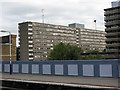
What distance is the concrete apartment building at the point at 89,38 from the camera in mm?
167250

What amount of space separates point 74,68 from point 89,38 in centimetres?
15079

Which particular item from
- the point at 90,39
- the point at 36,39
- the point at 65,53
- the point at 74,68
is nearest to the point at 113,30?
the point at 65,53

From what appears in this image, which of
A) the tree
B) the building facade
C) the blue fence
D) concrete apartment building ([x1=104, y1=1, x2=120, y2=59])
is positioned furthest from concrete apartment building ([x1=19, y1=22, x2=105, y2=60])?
the blue fence

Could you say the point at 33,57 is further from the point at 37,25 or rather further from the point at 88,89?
the point at 88,89

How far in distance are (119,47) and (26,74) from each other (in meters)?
71.8

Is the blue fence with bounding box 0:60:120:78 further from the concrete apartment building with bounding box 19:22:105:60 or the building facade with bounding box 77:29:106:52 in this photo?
the building facade with bounding box 77:29:106:52

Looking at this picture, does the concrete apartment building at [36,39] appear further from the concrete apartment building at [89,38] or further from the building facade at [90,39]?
the building facade at [90,39]

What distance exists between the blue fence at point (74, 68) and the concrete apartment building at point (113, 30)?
69899mm

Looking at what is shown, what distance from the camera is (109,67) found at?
23.2 m

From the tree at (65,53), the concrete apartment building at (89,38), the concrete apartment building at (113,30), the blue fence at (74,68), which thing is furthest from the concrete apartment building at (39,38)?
the blue fence at (74,68)

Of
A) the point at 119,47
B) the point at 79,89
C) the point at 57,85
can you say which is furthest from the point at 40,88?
the point at 119,47

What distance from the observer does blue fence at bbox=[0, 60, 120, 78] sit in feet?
75.9

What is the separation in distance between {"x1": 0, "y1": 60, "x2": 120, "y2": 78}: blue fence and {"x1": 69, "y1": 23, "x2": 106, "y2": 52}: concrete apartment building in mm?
133116

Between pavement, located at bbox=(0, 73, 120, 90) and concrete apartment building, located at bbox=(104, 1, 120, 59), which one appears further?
concrete apartment building, located at bbox=(104, 1, 120, 59)
